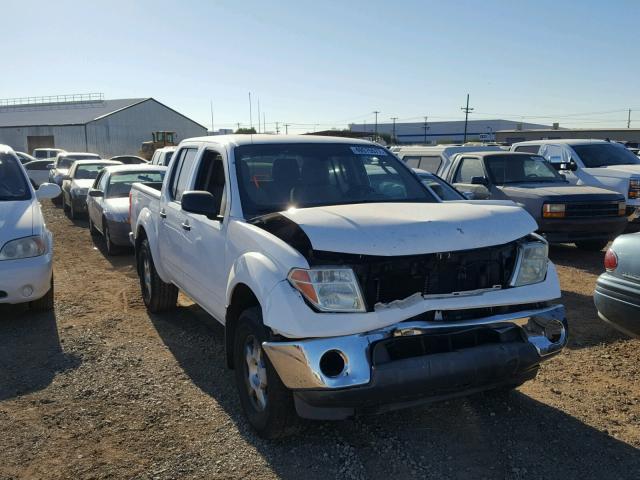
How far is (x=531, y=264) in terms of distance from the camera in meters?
3.52

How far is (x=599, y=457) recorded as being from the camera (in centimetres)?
333

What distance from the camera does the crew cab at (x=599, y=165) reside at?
35.4 feet

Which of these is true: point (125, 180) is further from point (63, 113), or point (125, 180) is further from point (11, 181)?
point (63, 113)

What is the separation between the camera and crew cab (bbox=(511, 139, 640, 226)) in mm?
10789

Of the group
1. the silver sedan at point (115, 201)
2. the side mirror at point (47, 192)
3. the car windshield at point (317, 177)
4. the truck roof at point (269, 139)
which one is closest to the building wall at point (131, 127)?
the silver sedan at point (115, 201)

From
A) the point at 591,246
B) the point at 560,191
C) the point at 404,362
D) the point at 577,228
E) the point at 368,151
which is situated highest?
the point at 368,151

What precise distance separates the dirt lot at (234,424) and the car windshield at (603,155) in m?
7.20

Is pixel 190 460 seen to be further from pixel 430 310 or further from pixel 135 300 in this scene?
pixel 135 300

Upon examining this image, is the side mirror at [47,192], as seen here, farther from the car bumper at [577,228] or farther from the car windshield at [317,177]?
the car bumper at [577,228]

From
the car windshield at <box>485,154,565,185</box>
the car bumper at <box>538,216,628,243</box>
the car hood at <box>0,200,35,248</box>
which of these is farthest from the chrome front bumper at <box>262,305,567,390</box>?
the car windshield at <box>485,154,565,185</box>

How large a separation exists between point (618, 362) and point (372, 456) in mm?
2652

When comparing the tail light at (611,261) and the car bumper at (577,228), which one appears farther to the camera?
the car bumper at (577,228)

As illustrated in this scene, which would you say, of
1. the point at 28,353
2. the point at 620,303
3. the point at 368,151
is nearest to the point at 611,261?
the point at 620,303

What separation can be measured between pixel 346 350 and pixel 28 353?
360 cm
